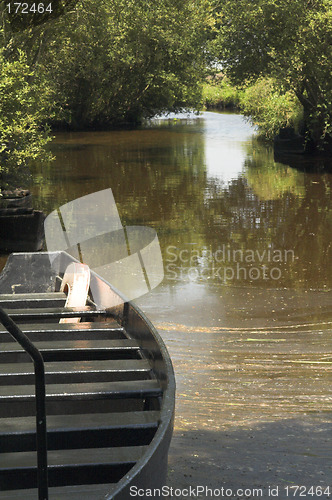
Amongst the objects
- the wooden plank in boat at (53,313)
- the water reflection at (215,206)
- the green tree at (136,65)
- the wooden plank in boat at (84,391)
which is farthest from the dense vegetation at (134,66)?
the wooden plank in boat at (84,391)

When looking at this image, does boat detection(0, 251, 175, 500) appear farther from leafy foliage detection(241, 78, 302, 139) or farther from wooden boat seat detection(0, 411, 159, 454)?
leafy foliage detection(241, 78, 302, 139)

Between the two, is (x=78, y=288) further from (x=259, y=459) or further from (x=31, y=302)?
(x=259, y=459)

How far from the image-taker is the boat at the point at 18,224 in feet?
35.5

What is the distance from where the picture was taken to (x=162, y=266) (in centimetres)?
1039

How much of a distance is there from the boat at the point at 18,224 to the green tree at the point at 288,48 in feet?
38.6

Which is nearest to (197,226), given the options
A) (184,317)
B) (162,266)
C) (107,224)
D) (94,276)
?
(107,224)

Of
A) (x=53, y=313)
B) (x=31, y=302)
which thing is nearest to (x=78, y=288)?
(x=31, y=302)

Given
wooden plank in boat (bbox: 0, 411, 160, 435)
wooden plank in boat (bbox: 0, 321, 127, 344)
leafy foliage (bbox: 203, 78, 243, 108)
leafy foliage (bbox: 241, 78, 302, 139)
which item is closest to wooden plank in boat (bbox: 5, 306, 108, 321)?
wooden plank in boat (bbox: 0, 321, 127, 344)

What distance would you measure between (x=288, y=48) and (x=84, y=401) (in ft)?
58.9

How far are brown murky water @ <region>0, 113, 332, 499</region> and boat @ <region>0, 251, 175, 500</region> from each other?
86 centimetres

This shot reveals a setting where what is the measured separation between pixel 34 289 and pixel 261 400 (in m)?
2.82

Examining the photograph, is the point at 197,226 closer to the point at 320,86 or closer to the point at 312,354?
the point at 312,354

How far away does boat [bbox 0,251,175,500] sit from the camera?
306cm

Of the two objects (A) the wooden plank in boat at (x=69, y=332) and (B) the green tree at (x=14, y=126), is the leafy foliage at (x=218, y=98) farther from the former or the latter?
(A) the wooden plank in boat at (x=69, y=332)
